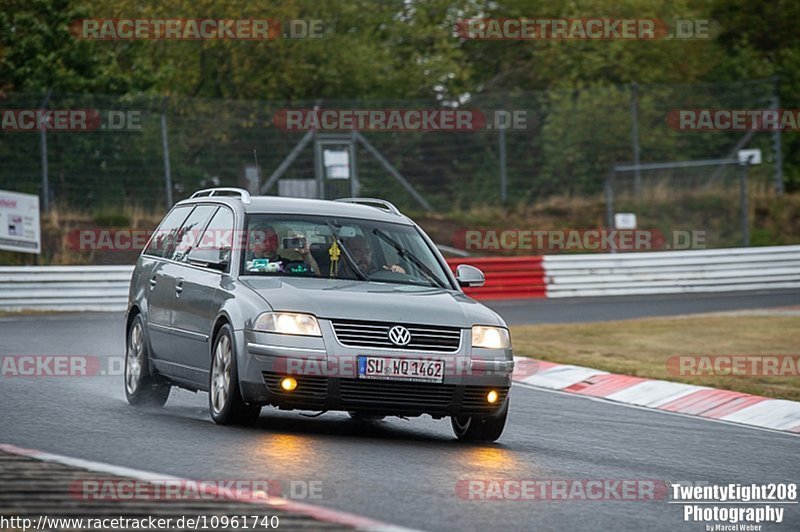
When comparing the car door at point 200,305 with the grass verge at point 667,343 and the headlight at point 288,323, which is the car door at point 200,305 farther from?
the grass verge at point 667,343

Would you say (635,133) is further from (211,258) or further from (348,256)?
(211,258)

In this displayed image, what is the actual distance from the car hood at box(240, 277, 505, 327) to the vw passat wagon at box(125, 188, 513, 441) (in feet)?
0.03

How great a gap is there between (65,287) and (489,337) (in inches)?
610

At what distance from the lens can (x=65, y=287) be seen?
79.2ft

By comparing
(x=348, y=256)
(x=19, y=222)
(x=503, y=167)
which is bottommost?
(x=19, y=222)

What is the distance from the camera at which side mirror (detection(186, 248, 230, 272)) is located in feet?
34.1

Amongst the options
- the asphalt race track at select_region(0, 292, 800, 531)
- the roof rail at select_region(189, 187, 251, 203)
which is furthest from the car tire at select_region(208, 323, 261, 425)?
the roof rail at select_region(189, 187, 251, 203)

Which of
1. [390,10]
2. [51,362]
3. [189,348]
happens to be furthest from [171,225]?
[390,10]

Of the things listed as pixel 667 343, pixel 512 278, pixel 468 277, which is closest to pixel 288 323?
pixel 468 277

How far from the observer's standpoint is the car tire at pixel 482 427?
10024 millimetres

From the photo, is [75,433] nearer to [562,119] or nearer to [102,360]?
[102,360]

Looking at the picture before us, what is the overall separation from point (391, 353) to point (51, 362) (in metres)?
6.30

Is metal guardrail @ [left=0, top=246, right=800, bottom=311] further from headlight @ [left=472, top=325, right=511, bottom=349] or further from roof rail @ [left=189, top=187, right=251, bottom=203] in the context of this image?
headlight @ [left=472, top=325, right=511, bottom=349]

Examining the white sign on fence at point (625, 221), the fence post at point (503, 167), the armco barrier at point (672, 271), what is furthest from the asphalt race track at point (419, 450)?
the white sign on fence at point (625, 221)
